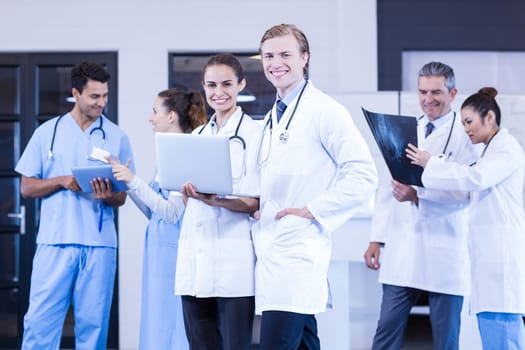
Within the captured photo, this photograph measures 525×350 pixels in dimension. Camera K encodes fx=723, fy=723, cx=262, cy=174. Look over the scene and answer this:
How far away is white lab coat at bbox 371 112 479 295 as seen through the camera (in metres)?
2.94

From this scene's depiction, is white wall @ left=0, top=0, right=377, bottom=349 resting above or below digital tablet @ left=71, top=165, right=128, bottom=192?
above

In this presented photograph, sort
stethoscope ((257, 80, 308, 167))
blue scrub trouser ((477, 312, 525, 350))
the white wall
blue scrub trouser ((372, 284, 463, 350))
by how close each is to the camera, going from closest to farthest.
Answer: stethoscope ((257, 80, 308, 167))
blue scrub trouser ((477, 312, 525, 350))
blue scrub trouser ((372, 284, 463, 350))
the white wall

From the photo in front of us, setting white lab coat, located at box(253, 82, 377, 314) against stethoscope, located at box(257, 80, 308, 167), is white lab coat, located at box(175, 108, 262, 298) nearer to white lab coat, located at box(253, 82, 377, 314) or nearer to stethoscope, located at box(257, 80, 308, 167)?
stethoscope, located at box(257, 80, 308, 167)

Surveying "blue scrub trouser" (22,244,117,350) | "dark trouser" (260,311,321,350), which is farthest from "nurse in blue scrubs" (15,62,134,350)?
"dark trouser" (260,311,321,350)

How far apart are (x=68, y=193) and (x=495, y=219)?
1.80 metres

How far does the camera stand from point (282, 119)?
229 centimetres

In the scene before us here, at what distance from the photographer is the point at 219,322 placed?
99.0 inches

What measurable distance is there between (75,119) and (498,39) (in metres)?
3.19

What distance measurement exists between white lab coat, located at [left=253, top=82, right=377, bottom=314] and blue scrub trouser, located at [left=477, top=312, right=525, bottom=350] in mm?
961

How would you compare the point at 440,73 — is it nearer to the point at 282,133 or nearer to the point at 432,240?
the point at 432,240

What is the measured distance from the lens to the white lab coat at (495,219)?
283 centimetres

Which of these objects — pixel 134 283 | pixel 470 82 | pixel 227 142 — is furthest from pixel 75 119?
pixel 470 82

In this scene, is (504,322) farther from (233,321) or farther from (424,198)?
(233,321)

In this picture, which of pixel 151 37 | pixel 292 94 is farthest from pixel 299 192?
pixel 151 37
